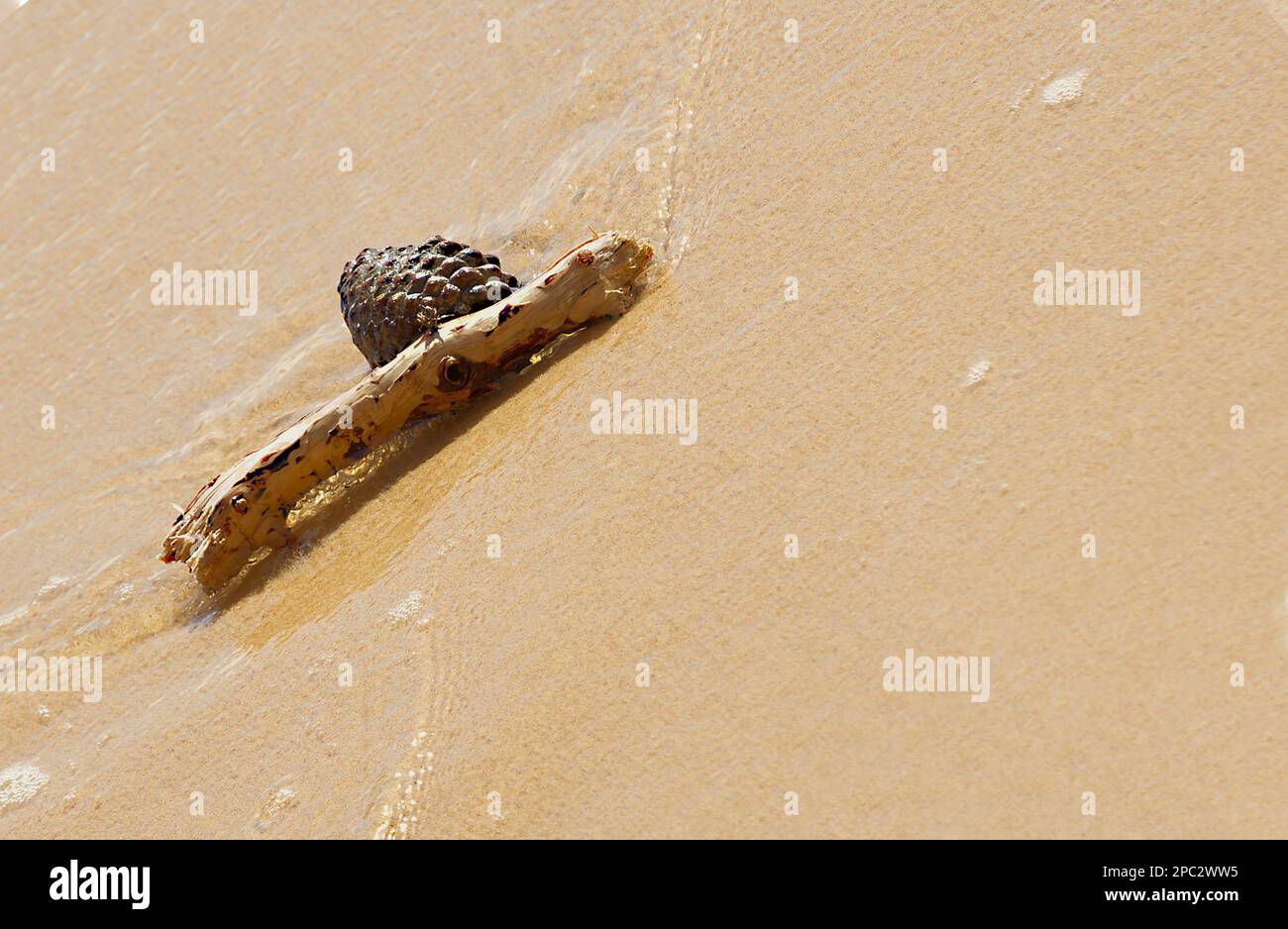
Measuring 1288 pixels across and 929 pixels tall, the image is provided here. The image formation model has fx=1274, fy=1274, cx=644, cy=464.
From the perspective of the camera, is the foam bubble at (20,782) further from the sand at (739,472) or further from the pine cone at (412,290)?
the pine cone at (412,290)

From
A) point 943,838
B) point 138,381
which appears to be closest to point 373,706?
point 943,838

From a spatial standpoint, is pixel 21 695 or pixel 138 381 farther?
pixel 138 381

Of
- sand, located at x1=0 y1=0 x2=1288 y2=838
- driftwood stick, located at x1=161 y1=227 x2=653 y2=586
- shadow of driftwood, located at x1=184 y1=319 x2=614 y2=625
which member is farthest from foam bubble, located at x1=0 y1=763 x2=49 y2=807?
driftwood stick, located at x1=161 y1=227 x2=653 y2=586

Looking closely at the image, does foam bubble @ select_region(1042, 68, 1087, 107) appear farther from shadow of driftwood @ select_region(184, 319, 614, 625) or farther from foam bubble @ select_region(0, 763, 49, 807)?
foam bubble @ select_region(0, 763, 49, 807)

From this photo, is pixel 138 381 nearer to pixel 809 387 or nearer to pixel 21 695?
pixel 21 695

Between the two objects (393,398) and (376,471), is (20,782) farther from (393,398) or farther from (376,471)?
(393,398)

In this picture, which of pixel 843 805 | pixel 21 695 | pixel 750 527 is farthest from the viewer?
pixel 21 695
